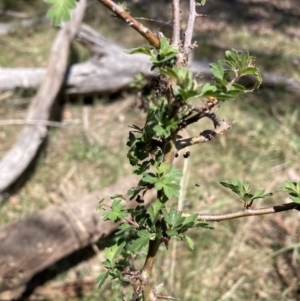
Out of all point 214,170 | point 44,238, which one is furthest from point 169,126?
point 214,170

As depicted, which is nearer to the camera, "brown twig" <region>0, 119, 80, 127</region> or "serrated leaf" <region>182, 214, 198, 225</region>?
"serrated leaf" <region>182, 214, 198, 225</region>

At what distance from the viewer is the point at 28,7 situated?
168 inches

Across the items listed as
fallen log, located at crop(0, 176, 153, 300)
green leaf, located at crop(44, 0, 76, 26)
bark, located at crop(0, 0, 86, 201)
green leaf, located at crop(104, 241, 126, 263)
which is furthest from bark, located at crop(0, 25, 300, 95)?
green leaf, located at crop(44, 0, 76, 26)

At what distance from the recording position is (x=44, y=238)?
74.0 inches

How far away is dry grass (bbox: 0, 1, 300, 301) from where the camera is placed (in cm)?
194

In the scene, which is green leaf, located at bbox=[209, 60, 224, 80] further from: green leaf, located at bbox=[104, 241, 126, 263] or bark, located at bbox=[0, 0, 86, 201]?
bark, located at bbox=[0, 0, 86, 201]

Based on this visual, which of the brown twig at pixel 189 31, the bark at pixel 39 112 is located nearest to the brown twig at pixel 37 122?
the bark at pixel 39 112

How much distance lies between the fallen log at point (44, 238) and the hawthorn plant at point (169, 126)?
0.94m

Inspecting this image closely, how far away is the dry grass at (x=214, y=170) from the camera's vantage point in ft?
6.36

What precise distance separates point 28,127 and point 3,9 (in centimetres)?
192

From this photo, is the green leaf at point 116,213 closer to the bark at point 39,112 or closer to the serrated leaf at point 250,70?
the serrated leaf at point 250,70

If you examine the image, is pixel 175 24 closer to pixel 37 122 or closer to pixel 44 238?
pixel 44 238

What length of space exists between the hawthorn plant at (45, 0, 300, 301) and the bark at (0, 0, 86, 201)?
1.75m

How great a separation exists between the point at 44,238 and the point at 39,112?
3.53ft
